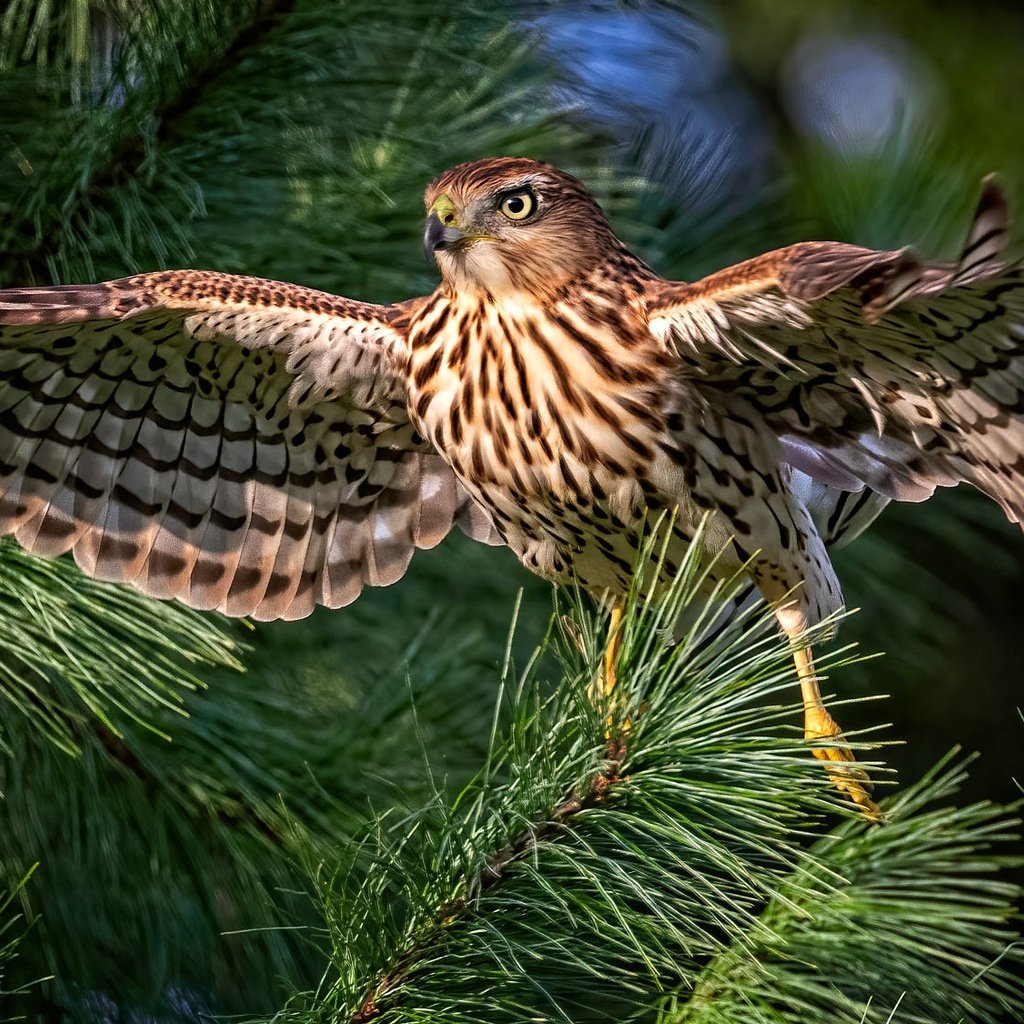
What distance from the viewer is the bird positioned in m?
2.32

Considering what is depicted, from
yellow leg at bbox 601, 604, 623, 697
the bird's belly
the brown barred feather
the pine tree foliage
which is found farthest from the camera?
the bird's belly

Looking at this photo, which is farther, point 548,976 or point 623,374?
point 623,374

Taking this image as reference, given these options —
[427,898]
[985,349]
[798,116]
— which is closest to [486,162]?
[985,349]

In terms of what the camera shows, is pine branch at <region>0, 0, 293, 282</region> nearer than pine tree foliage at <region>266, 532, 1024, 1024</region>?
No

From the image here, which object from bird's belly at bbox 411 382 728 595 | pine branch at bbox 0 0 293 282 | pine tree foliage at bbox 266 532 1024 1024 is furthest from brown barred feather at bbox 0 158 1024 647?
pine tree foliage at bbox 266 532 1024 1024

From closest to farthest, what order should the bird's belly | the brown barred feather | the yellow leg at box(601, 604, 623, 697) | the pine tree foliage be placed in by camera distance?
the pine tree foliage → the yellow leg at box(601, 604, 623, 697) → the brown barred feather → the bird's belly

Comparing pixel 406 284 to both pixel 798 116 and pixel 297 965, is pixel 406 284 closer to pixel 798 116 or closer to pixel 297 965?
pixel 297 965

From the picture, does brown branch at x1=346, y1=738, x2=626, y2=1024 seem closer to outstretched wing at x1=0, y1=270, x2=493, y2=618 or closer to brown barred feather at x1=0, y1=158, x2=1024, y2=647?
brown barred feather at x1=0, y1=158, x2=1024, y2=647

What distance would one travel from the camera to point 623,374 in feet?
8.34

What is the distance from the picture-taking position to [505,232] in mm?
2758

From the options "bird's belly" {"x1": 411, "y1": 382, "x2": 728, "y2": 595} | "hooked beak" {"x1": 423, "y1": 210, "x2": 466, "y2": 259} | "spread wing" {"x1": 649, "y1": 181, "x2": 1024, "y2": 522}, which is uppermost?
"spread wing" {"x1": 649, "y1": 181, "x2": 1024, "y2": 522}

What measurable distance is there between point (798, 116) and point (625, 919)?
13.7 feet

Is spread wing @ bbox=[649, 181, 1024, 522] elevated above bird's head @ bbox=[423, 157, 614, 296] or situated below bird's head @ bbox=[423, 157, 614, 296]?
above

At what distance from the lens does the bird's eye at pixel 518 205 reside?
2.79m
